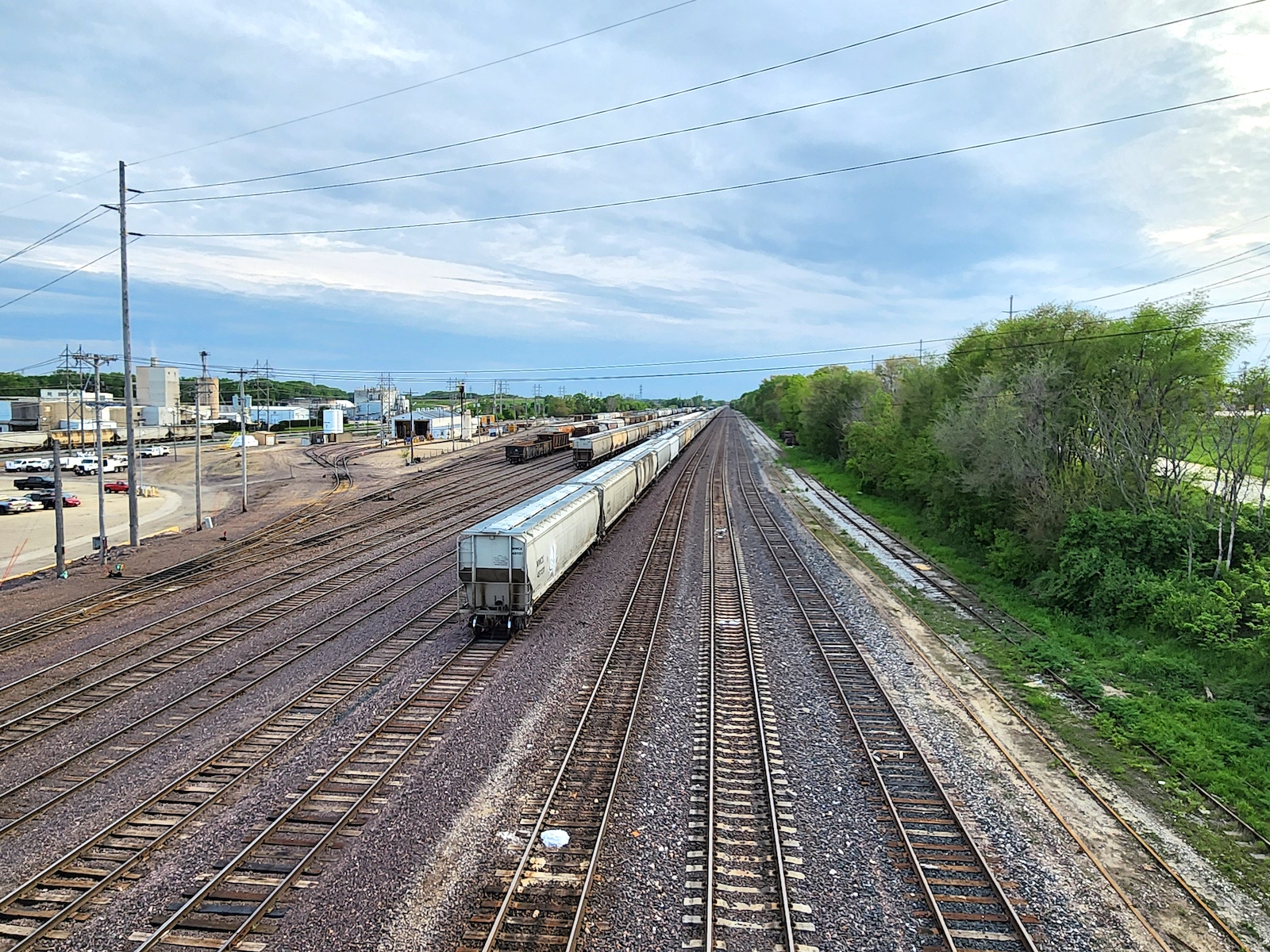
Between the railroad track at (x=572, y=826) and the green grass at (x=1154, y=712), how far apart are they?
7.79 meters

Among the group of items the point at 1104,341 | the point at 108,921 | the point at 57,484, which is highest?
the point at 1104,341

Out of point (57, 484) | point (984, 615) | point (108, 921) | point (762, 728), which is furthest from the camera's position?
point (57, 484)

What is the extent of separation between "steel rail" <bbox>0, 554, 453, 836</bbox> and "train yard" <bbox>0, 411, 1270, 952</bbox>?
2.3 inches

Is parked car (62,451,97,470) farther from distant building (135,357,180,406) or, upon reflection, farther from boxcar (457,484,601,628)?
boxcar (457,484,601,628)

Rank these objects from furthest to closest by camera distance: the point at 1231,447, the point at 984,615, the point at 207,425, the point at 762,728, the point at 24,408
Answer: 1. the point at 24,408
2. the point at 207,425
3. the point at 984,615
4. the point at 1231,447
5. the point at 762,728

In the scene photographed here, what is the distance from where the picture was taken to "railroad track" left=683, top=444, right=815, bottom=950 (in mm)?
7828

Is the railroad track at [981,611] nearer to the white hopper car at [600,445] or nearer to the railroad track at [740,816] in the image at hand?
the railroad track at [740,816]

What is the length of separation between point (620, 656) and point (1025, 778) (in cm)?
811

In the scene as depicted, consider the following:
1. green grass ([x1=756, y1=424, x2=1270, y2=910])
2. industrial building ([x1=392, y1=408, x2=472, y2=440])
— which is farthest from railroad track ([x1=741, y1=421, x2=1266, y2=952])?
industrial building ([x1=392, y1=408, x2=472, y2=440])

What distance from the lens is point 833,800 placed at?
1030cm

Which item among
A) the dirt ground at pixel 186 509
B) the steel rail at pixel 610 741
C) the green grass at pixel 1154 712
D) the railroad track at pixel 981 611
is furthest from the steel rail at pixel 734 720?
the dirt ground at pixel 186 509

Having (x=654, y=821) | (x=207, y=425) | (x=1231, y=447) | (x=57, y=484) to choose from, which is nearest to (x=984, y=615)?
(x=1231, y=447)

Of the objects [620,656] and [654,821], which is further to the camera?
[620,656]

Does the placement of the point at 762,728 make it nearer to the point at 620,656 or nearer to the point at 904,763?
the point at 904,763
